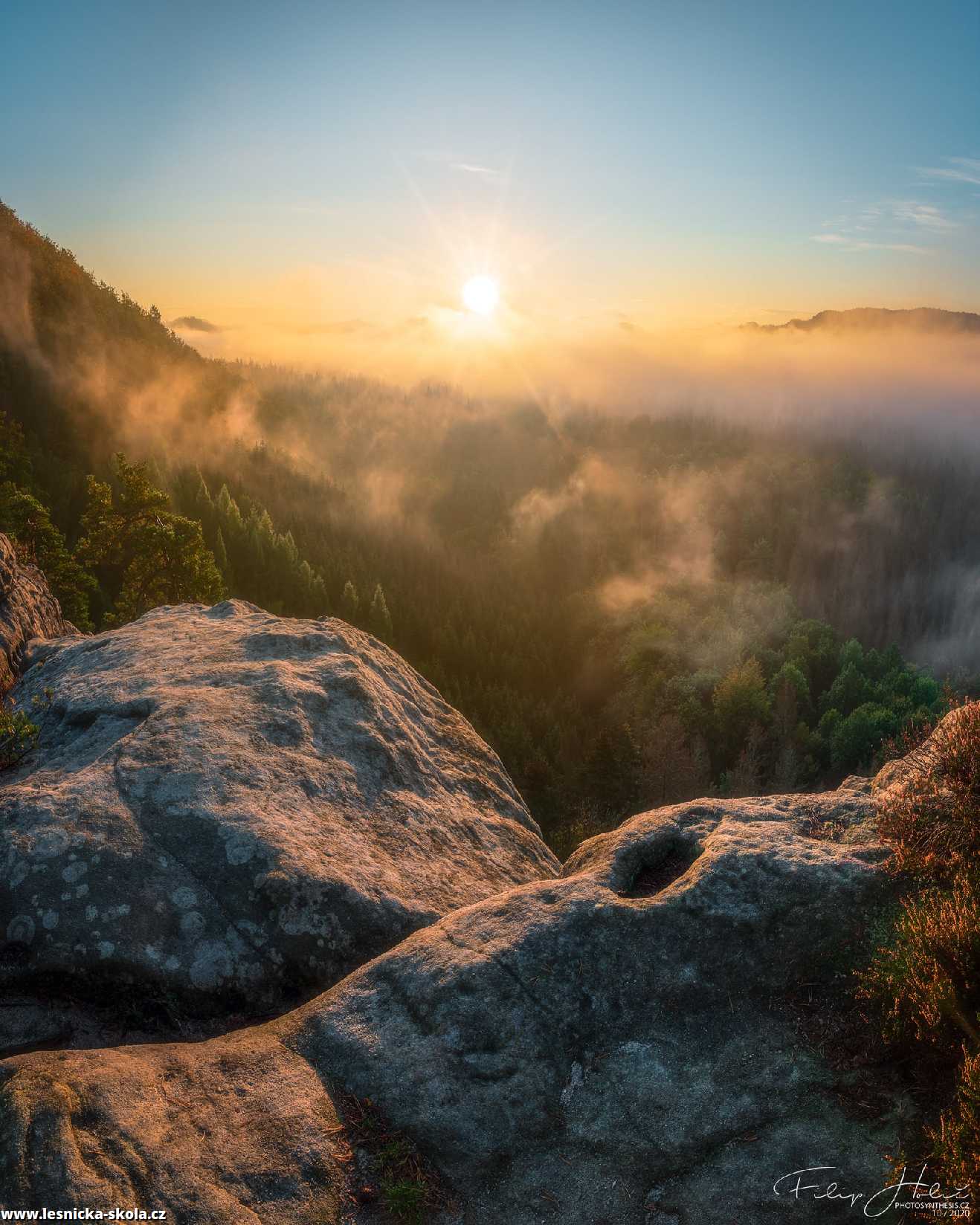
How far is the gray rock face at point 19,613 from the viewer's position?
16516mm

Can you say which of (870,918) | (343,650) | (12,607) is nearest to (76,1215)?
(870,918)

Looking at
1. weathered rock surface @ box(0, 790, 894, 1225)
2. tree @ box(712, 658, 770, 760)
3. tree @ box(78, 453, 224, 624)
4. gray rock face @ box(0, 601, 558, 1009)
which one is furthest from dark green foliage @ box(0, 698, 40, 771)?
tree @ box(712, 658, 770, 760)

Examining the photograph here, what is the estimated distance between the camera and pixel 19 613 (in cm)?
1814

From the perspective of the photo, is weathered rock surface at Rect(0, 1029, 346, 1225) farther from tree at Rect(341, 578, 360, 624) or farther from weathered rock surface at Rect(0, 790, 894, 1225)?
tree at Rect(341, 578, 360, 624)

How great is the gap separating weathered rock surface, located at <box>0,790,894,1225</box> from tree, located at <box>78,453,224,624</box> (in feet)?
104

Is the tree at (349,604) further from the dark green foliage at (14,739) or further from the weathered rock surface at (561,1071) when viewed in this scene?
the weathered rock surface at (561,1071)

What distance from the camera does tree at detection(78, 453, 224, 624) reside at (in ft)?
117

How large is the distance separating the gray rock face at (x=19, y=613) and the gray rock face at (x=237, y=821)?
4.33 ft

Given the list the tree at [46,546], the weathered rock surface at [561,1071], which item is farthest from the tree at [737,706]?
the weathered rock surface at [561,1071]

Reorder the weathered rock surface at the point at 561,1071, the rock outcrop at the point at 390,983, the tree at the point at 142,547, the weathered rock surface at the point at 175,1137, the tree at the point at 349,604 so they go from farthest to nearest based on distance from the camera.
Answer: the tree at the point at 349,604 < the tree at the point at 142,547 < the rock outcrop at the point at 390,983 < the weathered rock surface at the point at 561,1071 < the weathered rock surface at the point at 175,1137

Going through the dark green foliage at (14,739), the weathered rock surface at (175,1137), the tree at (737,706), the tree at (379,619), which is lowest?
the tree at (737,706)

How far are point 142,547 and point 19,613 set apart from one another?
1893 cm

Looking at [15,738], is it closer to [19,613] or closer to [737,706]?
[19,613]

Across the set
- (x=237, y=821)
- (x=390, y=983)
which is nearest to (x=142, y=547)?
(x=237, y=821)
